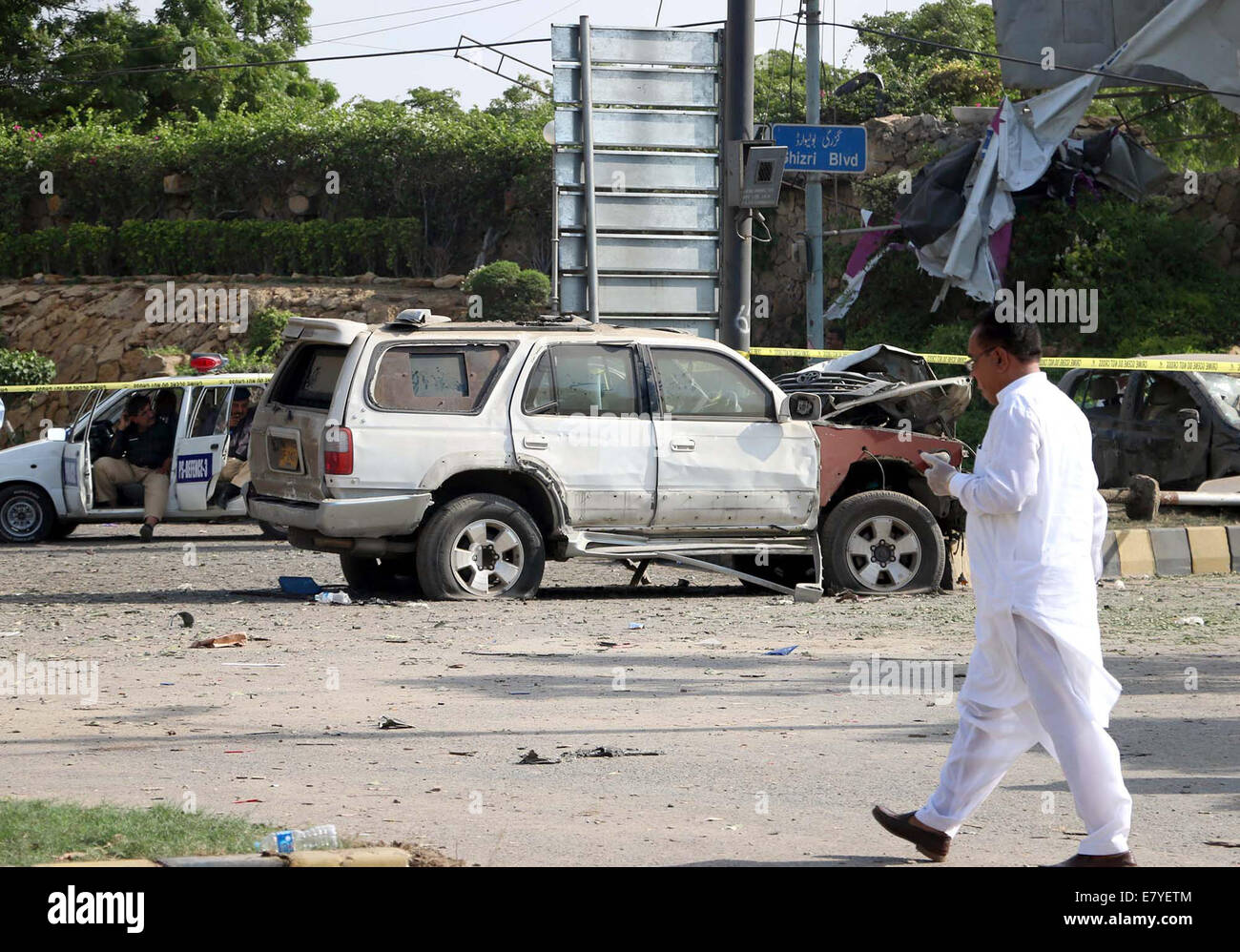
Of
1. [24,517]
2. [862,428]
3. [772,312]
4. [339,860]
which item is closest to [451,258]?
[772,312]

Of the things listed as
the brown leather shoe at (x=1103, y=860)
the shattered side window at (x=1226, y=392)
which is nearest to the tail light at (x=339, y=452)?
the brown leather shoe at (x=1103, y=860)

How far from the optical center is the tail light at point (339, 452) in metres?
11.5

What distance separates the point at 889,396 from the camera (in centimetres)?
1289

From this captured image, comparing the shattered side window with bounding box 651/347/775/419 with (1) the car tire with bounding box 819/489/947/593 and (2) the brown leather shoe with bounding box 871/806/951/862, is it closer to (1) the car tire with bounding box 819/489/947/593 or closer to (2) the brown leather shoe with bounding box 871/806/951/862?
(1) the car tire with bounding box 819/489/947/593

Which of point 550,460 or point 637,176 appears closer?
point 550,460

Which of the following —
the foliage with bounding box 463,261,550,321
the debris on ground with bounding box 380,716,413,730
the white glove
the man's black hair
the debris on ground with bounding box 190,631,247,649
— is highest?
the foliage with bounding box 463,261,550,321

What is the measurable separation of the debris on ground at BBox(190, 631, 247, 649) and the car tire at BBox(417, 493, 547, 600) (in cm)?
195

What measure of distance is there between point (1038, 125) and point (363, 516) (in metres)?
17.0

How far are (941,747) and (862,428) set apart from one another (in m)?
5.87

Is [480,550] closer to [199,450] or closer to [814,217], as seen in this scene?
[199,450]

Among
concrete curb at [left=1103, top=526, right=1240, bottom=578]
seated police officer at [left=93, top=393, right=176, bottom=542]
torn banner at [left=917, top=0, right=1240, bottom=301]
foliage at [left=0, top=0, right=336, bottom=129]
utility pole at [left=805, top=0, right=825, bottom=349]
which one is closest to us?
concrete curb at [left=1103, top=526, right=1240, bottom=578]

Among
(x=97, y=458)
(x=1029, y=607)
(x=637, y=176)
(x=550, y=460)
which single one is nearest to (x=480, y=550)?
(x=550, y=460)

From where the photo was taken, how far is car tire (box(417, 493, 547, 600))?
11789 mm

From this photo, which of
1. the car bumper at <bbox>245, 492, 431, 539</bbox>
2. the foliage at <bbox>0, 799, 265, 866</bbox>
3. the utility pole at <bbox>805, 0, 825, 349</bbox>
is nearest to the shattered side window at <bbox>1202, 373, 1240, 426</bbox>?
the utility pole at <bbox>805, 0, 825, 349</bbox>
